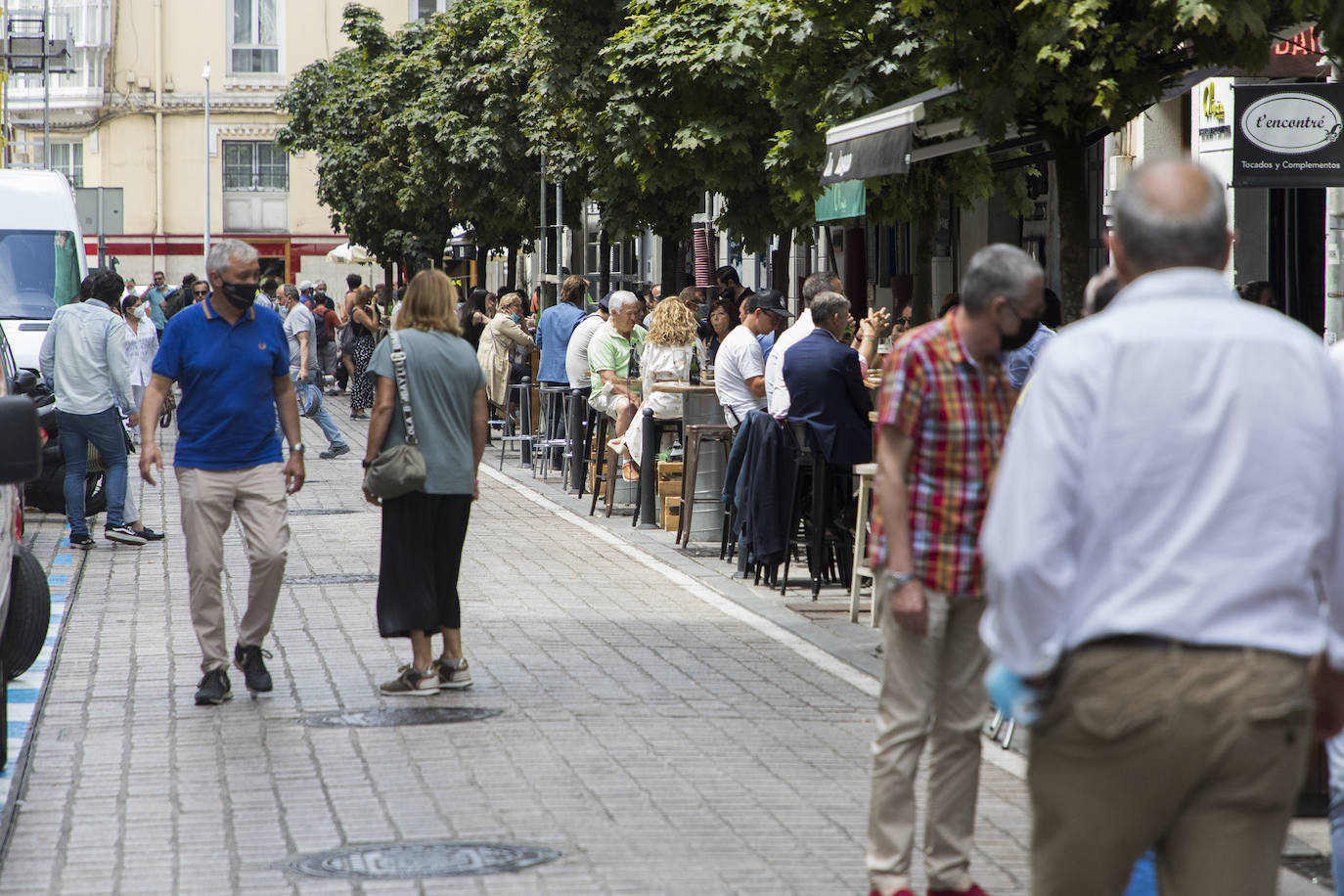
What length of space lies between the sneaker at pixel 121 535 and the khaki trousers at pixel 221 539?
6.29 meters

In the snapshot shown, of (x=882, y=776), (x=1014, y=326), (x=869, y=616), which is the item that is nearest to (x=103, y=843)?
(x=882, y=776)

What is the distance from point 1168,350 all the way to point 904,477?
222cm

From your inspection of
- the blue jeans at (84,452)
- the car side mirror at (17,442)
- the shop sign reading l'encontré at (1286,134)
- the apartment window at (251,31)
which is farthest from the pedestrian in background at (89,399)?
the apartment window at (251,31)

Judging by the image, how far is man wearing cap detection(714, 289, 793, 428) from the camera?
518 inches

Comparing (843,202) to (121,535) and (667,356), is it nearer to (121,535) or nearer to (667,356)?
(667,356)

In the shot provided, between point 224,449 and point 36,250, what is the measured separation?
11436 millimetres

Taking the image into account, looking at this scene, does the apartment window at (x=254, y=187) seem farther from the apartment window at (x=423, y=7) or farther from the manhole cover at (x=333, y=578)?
the manhole cover at (x=333, y=578)

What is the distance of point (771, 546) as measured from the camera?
12.1 m

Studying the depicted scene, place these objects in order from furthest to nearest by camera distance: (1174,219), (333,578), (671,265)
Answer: (671,265) → (333,578) → (1174,219)

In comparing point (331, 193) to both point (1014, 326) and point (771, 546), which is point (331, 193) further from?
point (1014, 326)

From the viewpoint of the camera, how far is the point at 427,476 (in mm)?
8734

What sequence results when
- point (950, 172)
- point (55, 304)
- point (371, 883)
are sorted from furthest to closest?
point (55, 304) → point (950, 172) → point (371, 883)

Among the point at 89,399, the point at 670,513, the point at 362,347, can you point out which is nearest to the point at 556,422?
the point at 670,513

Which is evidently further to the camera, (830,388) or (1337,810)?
(830,388)
